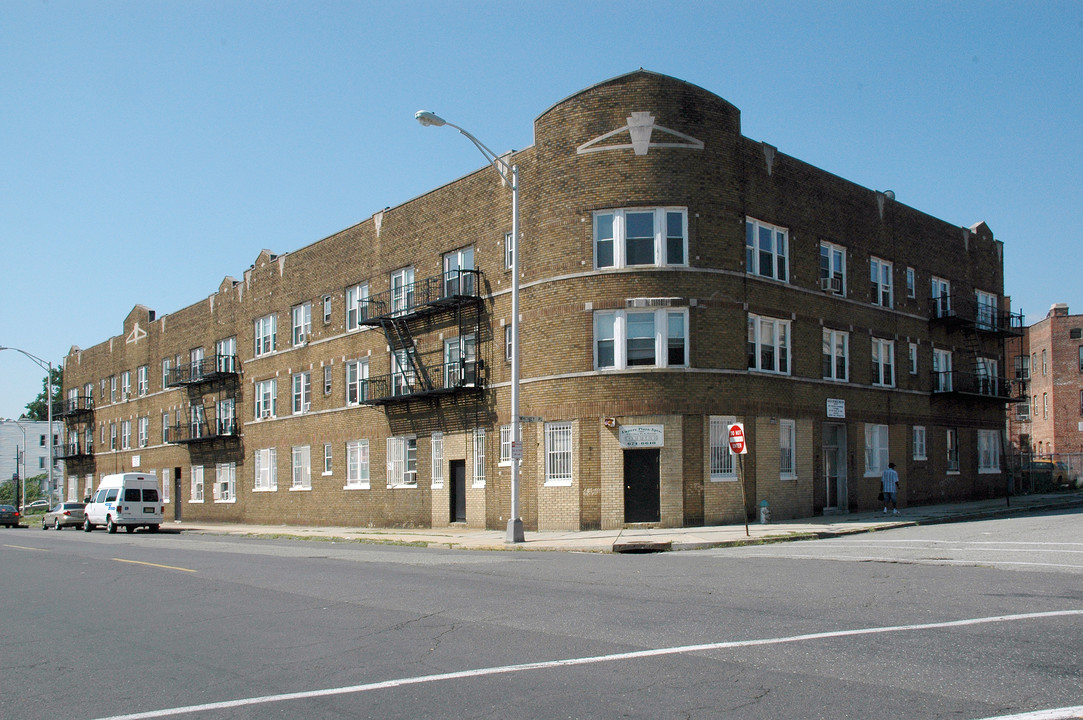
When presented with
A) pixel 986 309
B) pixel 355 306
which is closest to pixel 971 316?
pixel 986 309

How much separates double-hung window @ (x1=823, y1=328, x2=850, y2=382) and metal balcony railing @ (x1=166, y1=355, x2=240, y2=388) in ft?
98.8

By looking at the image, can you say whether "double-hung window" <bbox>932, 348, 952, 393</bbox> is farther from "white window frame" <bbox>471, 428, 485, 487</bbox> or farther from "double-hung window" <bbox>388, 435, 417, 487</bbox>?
"double-hung window" <bbox>388, 435, 417, 487</bbox>

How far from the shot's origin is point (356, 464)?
3862 centimetres

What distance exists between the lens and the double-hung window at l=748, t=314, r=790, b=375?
29.0 m

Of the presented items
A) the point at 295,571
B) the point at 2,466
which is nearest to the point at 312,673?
the point at 295,571

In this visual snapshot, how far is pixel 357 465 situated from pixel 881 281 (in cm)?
2235

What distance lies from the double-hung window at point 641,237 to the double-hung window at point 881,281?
10.9 m

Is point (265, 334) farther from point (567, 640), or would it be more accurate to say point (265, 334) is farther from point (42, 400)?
point (42, 400)

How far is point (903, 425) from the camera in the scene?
3553cm

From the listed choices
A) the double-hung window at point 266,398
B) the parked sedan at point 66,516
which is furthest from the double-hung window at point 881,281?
the parked sedan at point 66,516

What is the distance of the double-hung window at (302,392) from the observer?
137 feet

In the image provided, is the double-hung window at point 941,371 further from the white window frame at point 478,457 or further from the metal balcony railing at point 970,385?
the white window frame at point 478,457

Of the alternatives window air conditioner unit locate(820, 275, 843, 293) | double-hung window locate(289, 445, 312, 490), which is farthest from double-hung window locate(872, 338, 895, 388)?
double-hung window locate(289, 445, 312, 490)

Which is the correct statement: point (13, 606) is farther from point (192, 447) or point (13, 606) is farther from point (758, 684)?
point (192, 447)
